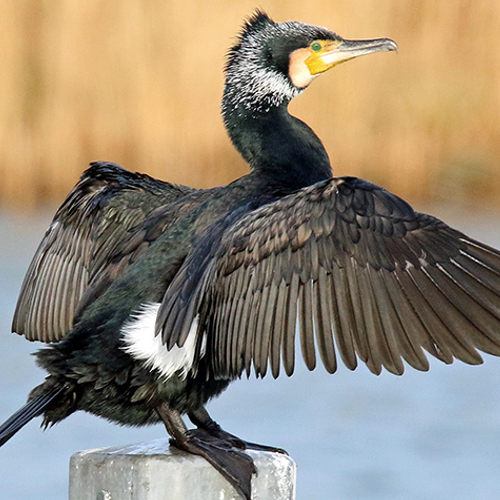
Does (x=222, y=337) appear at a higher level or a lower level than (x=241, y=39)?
lower

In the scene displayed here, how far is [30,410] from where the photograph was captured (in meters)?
2.82

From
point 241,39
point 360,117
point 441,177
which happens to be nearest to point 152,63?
point 360,117

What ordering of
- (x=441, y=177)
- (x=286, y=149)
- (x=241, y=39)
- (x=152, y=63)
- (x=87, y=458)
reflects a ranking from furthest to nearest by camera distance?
(x=441, y=177), (x=152, y=63), (x=241, y=39), (x=286, y=149), (x=87, y=458)

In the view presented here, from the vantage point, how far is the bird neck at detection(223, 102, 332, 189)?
3.45 meters

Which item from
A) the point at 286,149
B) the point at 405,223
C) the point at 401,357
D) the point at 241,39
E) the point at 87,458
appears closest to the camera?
the point at 87,458

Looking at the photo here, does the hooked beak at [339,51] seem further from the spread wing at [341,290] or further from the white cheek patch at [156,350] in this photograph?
the white cheek patch at [156,350]

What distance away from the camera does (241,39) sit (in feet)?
12.6

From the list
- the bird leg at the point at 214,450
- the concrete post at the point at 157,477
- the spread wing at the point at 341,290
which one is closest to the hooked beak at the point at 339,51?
the spread wing at the point at 341,290

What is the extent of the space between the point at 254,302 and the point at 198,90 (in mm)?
5524

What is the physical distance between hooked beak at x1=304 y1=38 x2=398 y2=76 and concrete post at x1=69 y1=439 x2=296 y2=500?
68.7 inches

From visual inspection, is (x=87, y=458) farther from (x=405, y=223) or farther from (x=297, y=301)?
(x=405, y=223)

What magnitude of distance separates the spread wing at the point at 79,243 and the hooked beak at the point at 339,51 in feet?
2.11

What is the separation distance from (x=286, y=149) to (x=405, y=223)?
745 mm

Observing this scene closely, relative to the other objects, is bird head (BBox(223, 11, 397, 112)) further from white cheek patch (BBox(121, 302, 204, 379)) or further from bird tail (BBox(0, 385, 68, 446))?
bird tail (BBox(0, 385, 68, 446))
